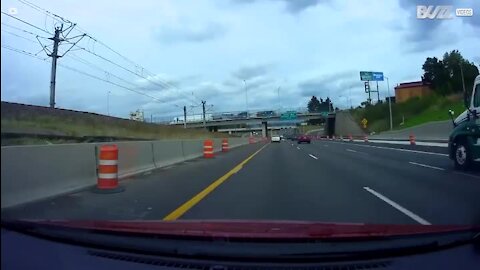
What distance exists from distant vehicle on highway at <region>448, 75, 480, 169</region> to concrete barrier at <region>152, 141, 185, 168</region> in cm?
992

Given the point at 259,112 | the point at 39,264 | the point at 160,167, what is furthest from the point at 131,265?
the point at 259,112

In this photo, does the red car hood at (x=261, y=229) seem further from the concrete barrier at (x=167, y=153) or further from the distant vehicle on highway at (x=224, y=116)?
the distant vehicle on highway at (x=224, y=116)

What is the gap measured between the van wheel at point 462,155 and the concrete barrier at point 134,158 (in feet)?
31.7

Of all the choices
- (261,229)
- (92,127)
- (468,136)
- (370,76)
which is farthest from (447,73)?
(261,229)

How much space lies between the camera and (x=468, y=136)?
562 inches

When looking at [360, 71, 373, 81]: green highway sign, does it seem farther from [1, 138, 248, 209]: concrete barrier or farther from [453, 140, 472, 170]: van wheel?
[453, 140, 472, 170]: van wheel

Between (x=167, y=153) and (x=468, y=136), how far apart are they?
11.2 m

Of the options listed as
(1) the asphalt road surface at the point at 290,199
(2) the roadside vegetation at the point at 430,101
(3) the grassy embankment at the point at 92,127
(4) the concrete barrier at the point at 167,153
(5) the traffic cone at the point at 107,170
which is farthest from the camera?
(2) the roadside vegetation at the point at 430,101

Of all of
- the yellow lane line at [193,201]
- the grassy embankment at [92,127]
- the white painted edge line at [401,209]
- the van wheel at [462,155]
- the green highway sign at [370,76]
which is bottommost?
the white painted edge line at [401,209]

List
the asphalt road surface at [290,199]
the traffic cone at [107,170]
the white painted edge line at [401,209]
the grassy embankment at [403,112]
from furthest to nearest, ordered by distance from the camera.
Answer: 1. the grassy embankment at [403,112]
2. the traffic cone at [107,170]
3. the asphalt road surface at [290,199]
4. the white painted edge line at [401,209]

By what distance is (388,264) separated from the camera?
388cm

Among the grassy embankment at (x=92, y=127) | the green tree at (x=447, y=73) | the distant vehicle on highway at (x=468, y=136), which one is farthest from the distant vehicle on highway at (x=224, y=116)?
the distant vehicle on highway at (x=468, y=136)

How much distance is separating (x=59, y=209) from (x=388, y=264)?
20.1 ft

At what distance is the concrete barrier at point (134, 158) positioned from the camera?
14867 millimetres
